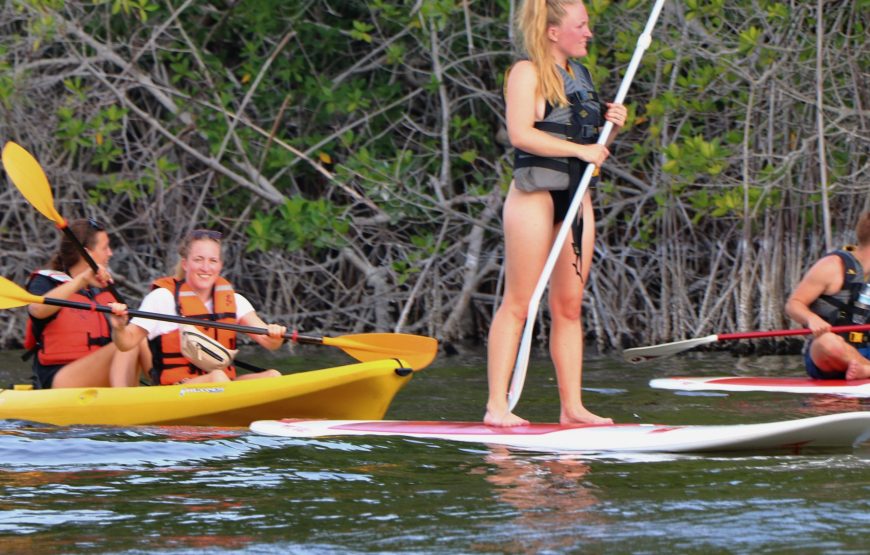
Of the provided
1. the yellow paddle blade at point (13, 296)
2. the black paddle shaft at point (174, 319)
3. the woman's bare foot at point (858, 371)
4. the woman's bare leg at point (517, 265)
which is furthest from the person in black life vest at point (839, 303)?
the yellow paddle blade at point (13, 296)

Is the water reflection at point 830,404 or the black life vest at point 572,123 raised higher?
the black life vest at point 572,123

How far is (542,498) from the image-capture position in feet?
11.9

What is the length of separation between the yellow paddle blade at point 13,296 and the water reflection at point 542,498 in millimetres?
2083

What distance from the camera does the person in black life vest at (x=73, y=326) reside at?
5.55m

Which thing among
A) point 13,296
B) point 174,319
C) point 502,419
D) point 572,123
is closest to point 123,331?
point 174,319

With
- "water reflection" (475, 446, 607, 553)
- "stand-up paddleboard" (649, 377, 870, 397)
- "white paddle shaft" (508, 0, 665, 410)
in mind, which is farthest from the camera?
"stand-up paddleboard" (649, 377, 870, 397)

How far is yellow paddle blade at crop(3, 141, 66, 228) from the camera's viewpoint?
18.9ft

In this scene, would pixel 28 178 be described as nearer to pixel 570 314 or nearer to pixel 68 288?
pixel 68 288

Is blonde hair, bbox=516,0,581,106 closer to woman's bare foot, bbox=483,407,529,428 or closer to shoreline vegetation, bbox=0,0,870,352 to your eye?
woman's bare foot, bbox=483,407,529,428

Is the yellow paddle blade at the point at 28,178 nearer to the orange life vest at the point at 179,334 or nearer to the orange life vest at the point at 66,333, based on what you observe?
the orange life vest at the point at 66,333

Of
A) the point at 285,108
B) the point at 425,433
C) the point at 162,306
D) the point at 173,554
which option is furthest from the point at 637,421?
the point at 285,108

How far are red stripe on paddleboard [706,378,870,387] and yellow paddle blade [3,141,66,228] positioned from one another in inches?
122

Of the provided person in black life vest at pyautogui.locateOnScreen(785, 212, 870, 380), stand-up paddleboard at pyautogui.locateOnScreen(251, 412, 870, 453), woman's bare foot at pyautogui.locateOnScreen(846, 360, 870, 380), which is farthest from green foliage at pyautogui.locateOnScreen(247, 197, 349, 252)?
stand-up paddleboard at pyautogui.locateOnScreen(251, 412, 870, 453)

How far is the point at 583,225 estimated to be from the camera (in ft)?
14.6
